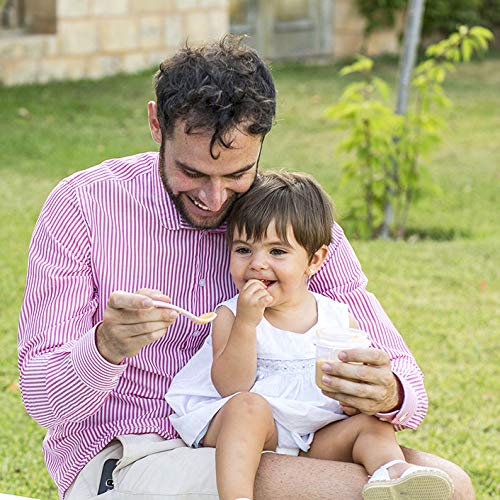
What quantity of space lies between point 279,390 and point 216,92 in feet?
2.61

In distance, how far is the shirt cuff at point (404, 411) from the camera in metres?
2.64

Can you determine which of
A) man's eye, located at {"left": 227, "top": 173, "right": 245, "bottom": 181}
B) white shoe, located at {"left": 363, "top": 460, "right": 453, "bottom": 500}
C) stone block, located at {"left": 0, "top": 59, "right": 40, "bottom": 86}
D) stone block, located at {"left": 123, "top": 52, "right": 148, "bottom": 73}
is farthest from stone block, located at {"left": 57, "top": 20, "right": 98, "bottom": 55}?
white shoe, located at {"left": 363, "top": 460, "right": 453, "bottom": 500}

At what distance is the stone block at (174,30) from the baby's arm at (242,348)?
32.3ft

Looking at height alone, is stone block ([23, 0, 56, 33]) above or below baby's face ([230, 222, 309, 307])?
below

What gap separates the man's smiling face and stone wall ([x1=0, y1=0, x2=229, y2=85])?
8565 millimetres

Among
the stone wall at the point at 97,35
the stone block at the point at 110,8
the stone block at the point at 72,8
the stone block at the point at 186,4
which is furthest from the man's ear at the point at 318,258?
the stone block at the point at 186,4

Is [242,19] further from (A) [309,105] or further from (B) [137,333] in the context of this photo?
(B) [137,333]

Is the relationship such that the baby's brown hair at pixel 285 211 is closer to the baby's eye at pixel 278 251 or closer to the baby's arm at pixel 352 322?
the baby's eye at pixel 278 251

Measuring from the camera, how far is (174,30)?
40.1ft

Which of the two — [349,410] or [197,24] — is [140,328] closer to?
[349,410]

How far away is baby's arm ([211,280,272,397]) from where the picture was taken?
104 inches

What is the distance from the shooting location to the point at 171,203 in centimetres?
286

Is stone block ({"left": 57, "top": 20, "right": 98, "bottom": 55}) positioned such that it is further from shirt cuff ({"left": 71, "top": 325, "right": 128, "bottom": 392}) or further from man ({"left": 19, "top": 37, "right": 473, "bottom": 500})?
shirt cuff ({"left": 71, "top": 325, "right": 128, "bottom": 392})

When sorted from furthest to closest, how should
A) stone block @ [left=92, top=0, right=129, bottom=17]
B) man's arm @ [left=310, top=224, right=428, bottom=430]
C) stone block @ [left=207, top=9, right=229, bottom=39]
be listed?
stone block @ [left=207, top=9, right=229, bottom=39] < stone block @ [left=92, top=0, right=129, bottom=17] < man's arm @ [left=310, top=224, right=428, bottom=430]
